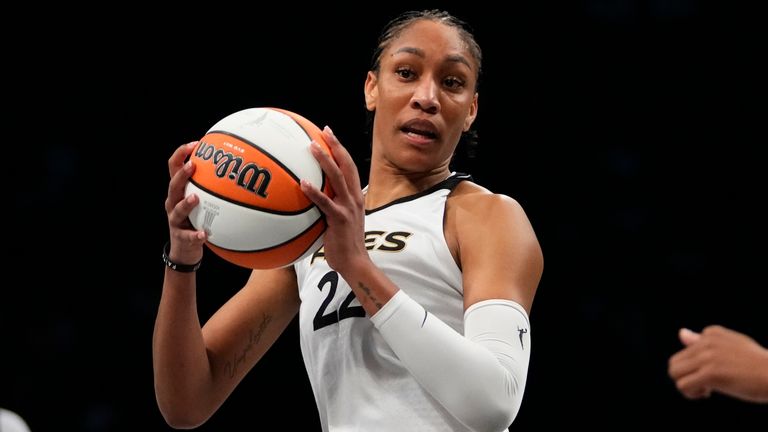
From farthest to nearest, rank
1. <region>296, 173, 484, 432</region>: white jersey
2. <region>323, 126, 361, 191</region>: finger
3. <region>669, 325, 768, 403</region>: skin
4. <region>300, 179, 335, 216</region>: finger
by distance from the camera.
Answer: <region>296, 173, 484, 432</region>: white jersey
<region>323, 126, 361, 191</region>: finger
<region>300, 179, 335, 216</region>: finger
<region>669, 325, 768, 403</region>: skin

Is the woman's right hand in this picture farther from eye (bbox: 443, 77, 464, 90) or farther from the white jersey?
eye (bbox: 443, 77, 464, 90)

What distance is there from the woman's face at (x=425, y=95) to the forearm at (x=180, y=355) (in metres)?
0.73

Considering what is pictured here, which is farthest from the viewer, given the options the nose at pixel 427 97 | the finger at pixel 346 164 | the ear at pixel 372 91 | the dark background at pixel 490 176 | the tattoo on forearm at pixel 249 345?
the dark background at pixel 490 176

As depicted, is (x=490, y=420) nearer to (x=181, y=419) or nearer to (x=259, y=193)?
(x=259, y=193)

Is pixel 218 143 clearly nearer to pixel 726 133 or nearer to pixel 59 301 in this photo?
pixel 59 301

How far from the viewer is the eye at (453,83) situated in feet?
9.11

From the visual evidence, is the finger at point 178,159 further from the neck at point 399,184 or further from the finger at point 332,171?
the neck at point 399,184

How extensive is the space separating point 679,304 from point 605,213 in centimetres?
64

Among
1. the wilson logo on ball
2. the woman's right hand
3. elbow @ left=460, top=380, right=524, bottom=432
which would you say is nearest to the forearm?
the woman's right hand

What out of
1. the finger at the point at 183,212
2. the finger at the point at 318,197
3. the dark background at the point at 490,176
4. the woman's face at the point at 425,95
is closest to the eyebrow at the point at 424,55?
the woman's face at the point at 425,95

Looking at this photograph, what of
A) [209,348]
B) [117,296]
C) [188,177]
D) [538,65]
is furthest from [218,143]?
[538,65]

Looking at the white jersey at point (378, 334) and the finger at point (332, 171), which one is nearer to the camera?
the finger at point (332, 171)

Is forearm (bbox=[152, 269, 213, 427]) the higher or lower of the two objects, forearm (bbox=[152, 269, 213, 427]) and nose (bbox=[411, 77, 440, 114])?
the lower

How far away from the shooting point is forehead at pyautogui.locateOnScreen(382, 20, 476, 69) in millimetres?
2766
